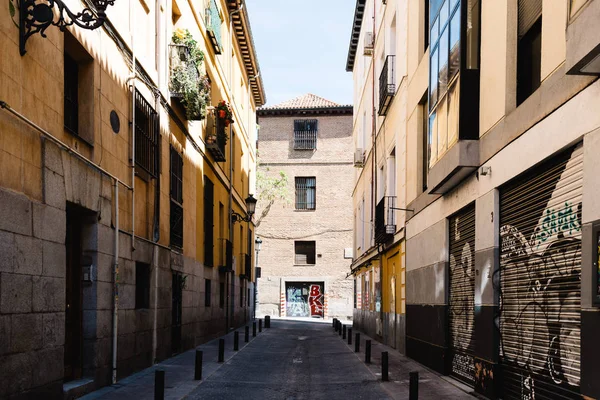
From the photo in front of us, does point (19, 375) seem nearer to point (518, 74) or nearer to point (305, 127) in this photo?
point (518, 74)

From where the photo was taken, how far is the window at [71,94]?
33.8 ft

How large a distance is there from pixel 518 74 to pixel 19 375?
7.29m

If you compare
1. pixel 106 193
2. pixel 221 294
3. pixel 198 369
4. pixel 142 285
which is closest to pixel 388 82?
pixel 221 294

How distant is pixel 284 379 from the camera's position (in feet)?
43.2

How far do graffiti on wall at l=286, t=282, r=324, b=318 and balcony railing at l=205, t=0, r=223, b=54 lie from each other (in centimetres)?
2476

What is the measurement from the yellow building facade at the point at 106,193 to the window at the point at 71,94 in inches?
1.2

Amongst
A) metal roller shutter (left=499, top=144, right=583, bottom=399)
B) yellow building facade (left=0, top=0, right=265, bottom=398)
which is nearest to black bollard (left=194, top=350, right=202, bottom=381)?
yellow building facade (left=0, top=0, right=265, bottom=398)

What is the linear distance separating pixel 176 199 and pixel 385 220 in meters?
6.97

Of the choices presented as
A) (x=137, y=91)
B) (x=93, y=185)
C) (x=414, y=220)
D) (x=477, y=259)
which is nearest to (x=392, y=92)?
(x=414, y=220)

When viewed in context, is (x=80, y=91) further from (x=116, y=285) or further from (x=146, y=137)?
(x=146, y=137)

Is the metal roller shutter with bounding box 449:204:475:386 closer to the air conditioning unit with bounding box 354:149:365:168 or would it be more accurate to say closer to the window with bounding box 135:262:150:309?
the window with bounding box 135:262:150:309

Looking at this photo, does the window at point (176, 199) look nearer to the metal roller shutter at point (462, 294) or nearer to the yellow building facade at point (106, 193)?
the yellow building facade at point (106, 193)

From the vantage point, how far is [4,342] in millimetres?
7242

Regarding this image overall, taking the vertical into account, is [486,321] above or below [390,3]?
below
